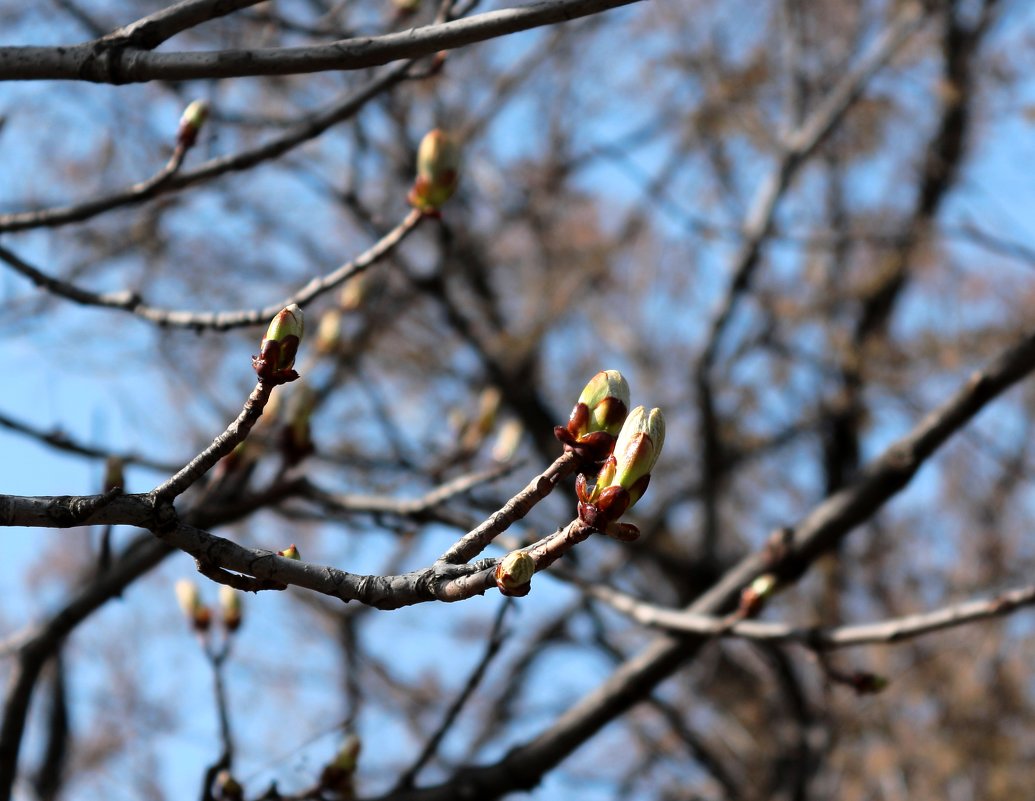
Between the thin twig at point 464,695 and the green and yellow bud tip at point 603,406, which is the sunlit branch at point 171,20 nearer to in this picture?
the green and yellow bud tip at point 603,406

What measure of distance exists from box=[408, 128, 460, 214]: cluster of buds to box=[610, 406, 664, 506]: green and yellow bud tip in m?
1.19

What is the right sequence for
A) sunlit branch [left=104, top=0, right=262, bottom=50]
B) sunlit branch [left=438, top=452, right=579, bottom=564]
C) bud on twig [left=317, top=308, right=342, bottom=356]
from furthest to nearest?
bud on twig [left=317, top=308, right=342, bottom=356] < sunlit branch [left=104, top=0, right=262, bottom=50] < sunlit branch [left=438, top=452, right=579, bottom=564]

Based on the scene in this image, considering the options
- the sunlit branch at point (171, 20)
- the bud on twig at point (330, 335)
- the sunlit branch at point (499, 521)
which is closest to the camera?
the sunlit branch at point (499, 521)

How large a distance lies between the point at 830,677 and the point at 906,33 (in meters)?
4.37

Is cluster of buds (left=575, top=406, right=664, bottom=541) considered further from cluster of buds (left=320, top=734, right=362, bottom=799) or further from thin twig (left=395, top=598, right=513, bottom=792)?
cluster of buds (left=320, top=734, right=362, bottom=799)

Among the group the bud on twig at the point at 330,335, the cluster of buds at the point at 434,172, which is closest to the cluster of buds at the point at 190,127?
the cluster of buds at the point at 434,172

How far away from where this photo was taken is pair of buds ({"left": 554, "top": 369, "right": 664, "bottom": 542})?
1.28 m

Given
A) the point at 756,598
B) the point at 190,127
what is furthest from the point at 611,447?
the point at 190,127

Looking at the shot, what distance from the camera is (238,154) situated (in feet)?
7.88

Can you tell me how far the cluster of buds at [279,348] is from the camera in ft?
4.35

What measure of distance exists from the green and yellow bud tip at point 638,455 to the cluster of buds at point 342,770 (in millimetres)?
1456

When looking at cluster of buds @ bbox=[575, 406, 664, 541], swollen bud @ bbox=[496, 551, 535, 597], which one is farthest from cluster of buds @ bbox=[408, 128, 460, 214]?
swollen bud @ bbox=[496, 551, 535, 597]

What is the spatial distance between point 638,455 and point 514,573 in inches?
8.2

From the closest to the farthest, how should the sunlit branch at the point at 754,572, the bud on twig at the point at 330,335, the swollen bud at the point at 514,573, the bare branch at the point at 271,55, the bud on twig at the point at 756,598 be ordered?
the swollen bud at the point at 514,573 < the bare branch at the point at 271,55 < the bud on twig at the point at 756,598 < the sunlit branch at the point at 754,572 < the bud on twig at the point at 330,335
